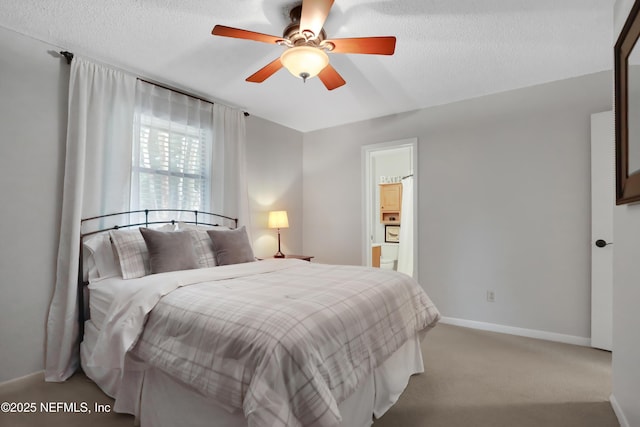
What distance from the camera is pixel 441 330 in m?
3.45

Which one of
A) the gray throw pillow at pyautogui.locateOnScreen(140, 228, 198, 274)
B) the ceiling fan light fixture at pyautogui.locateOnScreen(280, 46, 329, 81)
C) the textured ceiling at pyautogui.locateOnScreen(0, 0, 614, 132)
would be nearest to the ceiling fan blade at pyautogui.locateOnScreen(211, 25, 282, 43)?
the ceiling fan light fixture at pyautogui.locateOnScreen(280, 46, 329, 81)

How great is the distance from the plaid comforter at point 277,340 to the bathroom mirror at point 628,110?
136cm

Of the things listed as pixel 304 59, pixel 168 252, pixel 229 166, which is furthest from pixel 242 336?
pixel 229 166

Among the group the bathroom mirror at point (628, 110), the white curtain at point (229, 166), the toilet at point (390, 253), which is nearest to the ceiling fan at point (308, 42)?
the bathroom mirror at point (628, 110)

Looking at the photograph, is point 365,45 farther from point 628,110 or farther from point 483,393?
point 483,393

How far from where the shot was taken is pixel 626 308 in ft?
5.64

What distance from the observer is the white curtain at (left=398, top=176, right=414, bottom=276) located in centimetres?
545

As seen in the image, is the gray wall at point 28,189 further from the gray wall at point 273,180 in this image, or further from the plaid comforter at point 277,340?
the gray wall at point 273,180

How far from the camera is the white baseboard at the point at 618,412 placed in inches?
69.0

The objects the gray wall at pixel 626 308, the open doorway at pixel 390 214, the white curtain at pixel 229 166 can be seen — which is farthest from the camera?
the open doorway at pixel 390 214

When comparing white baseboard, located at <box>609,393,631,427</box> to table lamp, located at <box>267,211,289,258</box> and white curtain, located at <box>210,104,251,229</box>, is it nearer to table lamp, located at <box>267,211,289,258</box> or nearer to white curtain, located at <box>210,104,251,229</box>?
table lamp, located at <box>267,211,289,258</box>

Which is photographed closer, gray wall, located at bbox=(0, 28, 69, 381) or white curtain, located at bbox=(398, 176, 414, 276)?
Answer: gray wall, located at bbox=(0, 28, 69, 381)

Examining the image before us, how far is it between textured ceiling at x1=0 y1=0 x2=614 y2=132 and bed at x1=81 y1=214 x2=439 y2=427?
4.99ft


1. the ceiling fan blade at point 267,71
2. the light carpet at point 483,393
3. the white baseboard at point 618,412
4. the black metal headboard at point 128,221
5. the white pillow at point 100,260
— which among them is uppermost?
the ceiling fan blade at point 267,71
